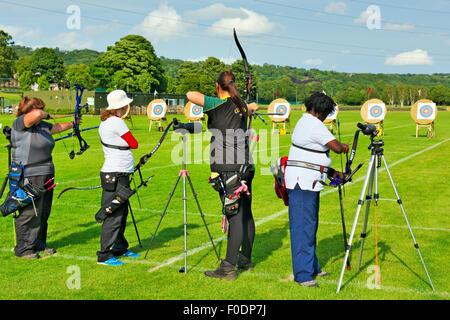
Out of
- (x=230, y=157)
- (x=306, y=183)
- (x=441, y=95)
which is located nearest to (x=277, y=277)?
(x=306, y=183)

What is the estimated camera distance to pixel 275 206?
32.8 feet

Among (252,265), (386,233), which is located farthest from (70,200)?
(386,233)

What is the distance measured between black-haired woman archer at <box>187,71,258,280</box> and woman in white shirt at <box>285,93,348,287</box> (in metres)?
0.59

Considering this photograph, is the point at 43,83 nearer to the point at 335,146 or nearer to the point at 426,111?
the point at 426,111

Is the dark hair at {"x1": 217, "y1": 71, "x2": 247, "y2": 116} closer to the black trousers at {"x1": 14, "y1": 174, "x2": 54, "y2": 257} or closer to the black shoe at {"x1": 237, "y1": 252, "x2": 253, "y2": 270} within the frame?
the black shoe at {"x1": 237, "y1": 252, "x2": 253, "y2": 270}

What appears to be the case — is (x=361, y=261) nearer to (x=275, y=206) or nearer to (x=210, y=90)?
(x=275, y=206)

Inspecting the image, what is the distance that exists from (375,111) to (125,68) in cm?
6377

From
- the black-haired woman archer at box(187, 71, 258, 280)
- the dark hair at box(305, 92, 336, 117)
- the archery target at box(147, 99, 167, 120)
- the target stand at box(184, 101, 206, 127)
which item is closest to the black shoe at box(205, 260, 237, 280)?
the black-haired woman archer at box(187, 71, 258, 280)

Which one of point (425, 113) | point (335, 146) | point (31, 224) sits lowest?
point (31, 224)

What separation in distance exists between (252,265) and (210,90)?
92.1 meters

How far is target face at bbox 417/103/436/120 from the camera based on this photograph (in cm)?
→ 3023

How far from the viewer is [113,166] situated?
20.2ft

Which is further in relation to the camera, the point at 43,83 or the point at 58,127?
the point at 43,83

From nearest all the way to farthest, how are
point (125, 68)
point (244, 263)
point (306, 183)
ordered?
point (306, 183) < point (244, 263) < point (125, 68)
